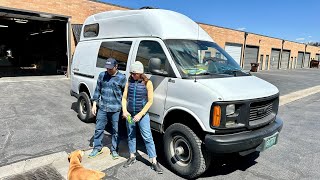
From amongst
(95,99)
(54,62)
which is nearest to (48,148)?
(95,99)

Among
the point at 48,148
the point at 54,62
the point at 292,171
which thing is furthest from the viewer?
the point at 54,62

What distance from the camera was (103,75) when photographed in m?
4.39

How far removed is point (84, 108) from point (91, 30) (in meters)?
2.03

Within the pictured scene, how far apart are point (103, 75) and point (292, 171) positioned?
361 centimetres

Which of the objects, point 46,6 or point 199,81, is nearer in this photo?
point 199,81

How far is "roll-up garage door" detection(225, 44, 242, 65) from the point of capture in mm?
28125

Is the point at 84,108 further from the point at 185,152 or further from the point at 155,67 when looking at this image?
the point at 185,152

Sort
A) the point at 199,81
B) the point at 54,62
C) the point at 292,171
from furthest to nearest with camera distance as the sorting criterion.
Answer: the point at 54,62, the point at 292,171, the point at 199,81

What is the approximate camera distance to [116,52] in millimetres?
5273

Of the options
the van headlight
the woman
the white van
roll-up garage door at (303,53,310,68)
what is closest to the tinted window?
the white van

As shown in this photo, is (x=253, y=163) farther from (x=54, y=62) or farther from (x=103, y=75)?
(x=54, y=62)

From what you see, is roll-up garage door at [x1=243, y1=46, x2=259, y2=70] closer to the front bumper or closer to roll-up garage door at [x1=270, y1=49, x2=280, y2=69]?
roll-up garage door at [x1=270, y1=49, x2=280, y2=69]

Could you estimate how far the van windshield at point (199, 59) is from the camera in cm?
409

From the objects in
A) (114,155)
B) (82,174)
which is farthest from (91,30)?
(82,174)
